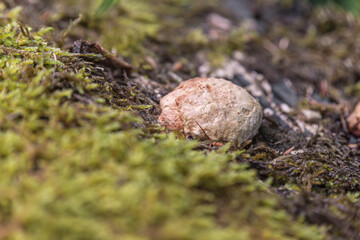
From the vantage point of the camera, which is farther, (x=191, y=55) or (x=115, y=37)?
(x=191, y=55)

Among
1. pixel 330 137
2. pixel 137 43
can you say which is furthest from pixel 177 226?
pixel 137 43

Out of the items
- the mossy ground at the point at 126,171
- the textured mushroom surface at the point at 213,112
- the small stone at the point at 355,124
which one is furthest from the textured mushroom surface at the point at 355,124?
the textured mushroom surface at the point at 213,112

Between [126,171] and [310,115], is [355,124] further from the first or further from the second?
[126,171]

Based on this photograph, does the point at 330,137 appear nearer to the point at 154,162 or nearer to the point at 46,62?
the point at 154,162

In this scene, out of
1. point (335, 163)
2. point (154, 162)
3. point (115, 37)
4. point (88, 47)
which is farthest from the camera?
point (115, 37)

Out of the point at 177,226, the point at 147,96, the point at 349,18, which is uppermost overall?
the point at 349,18

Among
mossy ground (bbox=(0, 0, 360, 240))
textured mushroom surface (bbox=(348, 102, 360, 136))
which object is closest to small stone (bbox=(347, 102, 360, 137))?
textured mushroom surface (bbox=(348, 102, 360, 136))

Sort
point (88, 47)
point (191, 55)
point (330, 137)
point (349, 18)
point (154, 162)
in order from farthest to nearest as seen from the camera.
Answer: point (349, 18) → point (191, 55) → point (330, 137) → point (88, 47) → point (154, 162)

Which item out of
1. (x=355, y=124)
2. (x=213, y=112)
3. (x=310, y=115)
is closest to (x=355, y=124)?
(x=355, y=124)
